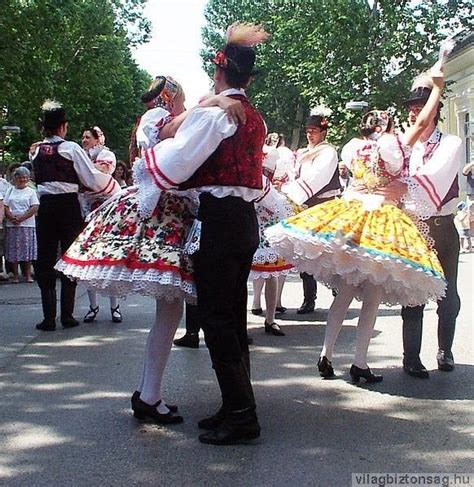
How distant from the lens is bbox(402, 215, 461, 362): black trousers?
550cm

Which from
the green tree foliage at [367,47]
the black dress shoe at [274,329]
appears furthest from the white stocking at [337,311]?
the green tree foliage at [367,47]

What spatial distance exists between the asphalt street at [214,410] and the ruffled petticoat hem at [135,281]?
0.77 metres

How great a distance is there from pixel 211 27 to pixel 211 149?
170 feet

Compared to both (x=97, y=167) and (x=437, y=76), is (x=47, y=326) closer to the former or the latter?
(x=97, y=167)

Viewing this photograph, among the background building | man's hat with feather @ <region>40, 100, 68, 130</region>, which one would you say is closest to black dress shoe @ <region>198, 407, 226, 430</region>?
man's hat with feather @ <region>40, 100, 68, 130</region>

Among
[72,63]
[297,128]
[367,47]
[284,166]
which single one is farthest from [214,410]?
[297,128]

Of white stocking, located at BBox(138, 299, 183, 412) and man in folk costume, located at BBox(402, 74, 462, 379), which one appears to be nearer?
white stocking, located at BBox(138, 299, 183, 412)

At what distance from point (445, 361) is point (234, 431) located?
2.24m

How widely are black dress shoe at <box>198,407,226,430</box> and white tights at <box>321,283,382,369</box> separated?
1.38 metres

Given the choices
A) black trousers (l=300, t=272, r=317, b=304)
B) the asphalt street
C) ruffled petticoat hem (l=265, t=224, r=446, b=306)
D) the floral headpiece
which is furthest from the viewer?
black trousers (l=300, t=272, r=317, b=304)

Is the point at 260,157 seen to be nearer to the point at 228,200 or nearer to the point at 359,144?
the point at 228,200

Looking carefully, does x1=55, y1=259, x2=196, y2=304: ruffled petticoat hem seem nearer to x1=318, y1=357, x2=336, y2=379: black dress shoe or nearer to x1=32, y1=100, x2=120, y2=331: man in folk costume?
x1=318, y1=357, x2=336, y2=379: black dress shoe

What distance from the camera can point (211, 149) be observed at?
3.82m

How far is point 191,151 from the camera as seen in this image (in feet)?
12.4
